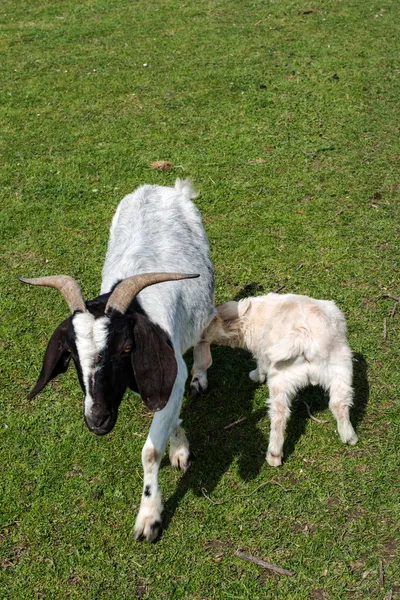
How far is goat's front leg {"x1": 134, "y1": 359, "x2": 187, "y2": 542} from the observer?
4.43 meters

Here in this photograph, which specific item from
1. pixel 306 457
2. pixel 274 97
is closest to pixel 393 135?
pixel 274 97

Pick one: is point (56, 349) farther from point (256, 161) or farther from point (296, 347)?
point (256, 161)

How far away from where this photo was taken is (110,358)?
388 cm

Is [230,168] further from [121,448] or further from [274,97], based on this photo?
[121,448]

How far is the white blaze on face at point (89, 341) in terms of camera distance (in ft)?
12.5

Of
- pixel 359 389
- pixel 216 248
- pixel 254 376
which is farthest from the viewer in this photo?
pixel 216 248

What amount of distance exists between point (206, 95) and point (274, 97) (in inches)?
41.1

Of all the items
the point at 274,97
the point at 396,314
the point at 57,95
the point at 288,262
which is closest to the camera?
the point at 396,314

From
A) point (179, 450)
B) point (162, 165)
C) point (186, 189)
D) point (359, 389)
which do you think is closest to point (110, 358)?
point (179, 450)

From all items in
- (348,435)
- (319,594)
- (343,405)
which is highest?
(343,405)

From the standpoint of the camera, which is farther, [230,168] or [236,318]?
[230,168]

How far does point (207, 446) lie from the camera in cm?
525

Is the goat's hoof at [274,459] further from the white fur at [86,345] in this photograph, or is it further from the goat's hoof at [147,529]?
the white fur at [86,345]

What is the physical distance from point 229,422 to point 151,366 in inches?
66.8
